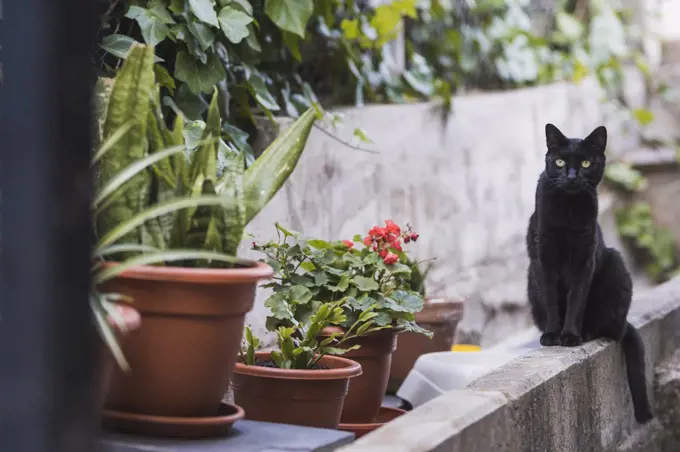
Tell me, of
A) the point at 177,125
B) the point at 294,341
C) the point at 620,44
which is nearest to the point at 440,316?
the point at 294,341

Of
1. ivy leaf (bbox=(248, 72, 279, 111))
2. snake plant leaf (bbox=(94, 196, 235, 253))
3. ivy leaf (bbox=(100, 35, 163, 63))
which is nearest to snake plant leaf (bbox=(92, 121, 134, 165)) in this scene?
snake plant leaf (bbox=(94, 196, 235, 253))

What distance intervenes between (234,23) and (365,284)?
2.64 feet

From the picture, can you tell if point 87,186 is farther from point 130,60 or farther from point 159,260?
point 130,60

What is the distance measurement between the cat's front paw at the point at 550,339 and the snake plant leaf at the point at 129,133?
1.41 m

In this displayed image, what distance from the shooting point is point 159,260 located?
1.66m

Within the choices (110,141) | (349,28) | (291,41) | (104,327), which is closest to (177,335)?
A: (104,327)

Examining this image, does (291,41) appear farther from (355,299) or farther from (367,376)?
(367,376)

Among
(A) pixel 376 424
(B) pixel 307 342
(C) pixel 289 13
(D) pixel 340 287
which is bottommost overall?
(A) pixel 376 424

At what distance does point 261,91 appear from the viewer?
9.70 feet

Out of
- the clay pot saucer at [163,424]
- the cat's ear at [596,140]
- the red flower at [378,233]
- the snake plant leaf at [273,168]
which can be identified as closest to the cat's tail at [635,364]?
the cat's ear at [596,140]

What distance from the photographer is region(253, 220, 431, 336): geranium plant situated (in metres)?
2.37

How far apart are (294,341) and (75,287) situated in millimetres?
1313

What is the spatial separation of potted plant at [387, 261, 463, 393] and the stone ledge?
Answer: 24.2 inches

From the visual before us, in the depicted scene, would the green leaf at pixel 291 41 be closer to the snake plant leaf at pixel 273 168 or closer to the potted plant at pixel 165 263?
the snake plant leaf at pixel 273 168
